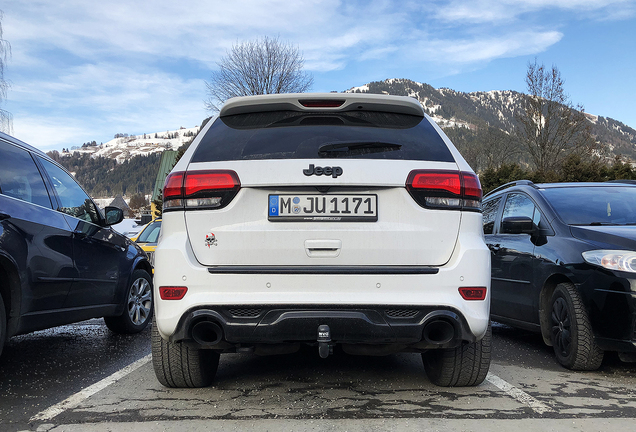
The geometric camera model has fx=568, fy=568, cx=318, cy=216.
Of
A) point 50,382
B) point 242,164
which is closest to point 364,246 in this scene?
point 242,164

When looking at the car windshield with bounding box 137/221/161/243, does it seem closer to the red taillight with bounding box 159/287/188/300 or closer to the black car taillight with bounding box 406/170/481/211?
the red taillight with bounding box 159/287/188/300

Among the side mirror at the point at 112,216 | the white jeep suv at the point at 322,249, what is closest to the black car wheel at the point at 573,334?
the white jeep suv at the point at 322,249

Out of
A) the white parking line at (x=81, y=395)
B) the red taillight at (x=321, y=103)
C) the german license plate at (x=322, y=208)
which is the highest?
the red taillight at (x=321, y=103)

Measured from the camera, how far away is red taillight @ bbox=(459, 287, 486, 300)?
310cm

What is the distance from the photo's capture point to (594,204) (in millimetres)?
5176

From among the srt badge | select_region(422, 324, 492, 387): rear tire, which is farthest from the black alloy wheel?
the srt badge

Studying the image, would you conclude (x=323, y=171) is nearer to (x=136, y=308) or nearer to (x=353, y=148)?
(x=353, y=148)

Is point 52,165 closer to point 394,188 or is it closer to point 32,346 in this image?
point 32,346

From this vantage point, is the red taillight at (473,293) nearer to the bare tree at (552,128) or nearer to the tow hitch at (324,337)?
the tow hitch at (324,337)

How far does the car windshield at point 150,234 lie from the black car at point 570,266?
8131 mm

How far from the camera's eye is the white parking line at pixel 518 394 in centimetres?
329

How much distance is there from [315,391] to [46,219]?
8.07 feet

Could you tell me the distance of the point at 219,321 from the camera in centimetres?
304

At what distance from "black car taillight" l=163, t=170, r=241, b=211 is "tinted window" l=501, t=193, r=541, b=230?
3250 mm
